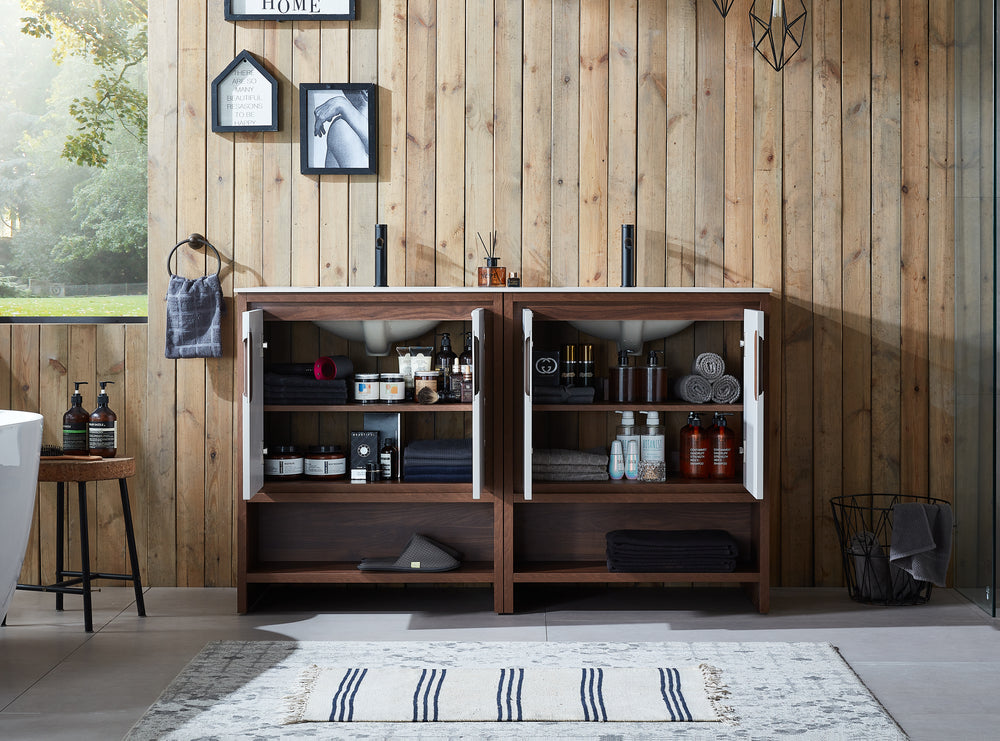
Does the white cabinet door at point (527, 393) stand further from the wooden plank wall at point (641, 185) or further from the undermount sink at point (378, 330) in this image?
the wooden plank wall at point (641, 185)

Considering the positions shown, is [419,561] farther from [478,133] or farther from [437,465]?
[478,133]

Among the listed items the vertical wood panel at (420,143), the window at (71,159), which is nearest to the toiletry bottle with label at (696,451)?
the vertical wood panel at (420,143)

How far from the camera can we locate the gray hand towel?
3.44 metres

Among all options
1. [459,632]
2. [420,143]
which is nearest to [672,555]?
[459,632]

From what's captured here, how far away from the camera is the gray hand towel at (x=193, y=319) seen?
11.3ft

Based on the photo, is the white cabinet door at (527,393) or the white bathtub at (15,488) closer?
the white bathtub at (15,488)

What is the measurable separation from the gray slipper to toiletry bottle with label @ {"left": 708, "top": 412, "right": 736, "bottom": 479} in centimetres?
101

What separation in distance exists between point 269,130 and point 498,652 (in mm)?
2119

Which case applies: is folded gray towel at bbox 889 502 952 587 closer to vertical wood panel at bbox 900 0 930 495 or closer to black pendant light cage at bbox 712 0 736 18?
vertical wood panel at bbox 900 0 930 495

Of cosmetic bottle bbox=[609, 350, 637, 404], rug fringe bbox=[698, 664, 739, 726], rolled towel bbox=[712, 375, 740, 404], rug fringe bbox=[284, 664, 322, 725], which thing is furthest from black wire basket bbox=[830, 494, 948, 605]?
rug fringe bbox=[284, 664, 322, 725]

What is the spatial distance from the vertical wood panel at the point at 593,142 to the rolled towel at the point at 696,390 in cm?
53

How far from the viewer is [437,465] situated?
3238mm

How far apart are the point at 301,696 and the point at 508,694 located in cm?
54

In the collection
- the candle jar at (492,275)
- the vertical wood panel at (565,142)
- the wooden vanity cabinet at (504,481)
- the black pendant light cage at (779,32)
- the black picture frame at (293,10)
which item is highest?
the black picture frame at (293,10)
